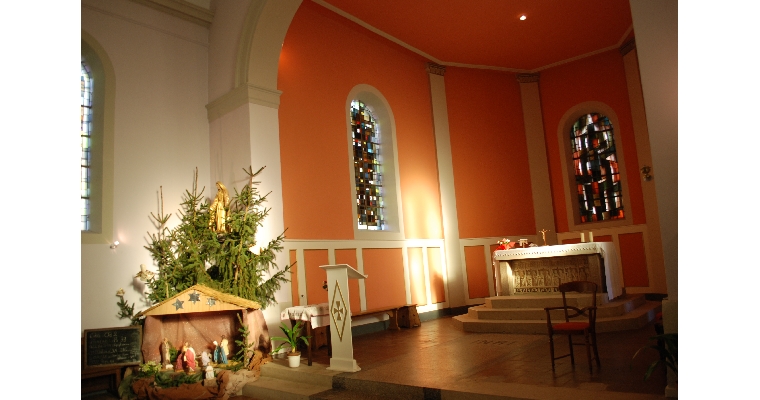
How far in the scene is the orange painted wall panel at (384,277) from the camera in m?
8.73

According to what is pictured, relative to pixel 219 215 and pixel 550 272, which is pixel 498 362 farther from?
pixel 219 215

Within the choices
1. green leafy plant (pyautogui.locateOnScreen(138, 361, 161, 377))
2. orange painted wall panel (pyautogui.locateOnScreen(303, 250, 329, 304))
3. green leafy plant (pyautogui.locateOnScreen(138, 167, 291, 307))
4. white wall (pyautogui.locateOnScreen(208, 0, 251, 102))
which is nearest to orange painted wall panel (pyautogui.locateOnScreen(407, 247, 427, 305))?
orange painted wall panel (pyautogui.locateOnScreen(303, 250, 329, 304))

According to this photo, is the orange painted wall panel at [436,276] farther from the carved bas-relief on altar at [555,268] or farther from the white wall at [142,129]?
the white wall at [142,129]

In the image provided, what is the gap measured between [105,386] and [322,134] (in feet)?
15.5

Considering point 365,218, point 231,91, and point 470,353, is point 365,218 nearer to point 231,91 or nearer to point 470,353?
point 231,91

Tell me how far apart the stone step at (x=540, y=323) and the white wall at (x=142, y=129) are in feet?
15.2

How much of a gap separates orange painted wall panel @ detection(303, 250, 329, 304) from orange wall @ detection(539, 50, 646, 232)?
A: 21.0 feet

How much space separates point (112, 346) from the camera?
18.2 feet

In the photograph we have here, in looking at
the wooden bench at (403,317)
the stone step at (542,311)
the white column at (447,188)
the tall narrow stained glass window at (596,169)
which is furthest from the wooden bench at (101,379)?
the tall narrow stained glass window at (596,169)

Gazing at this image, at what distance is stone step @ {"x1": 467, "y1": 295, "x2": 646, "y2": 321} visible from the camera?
6.95 meters

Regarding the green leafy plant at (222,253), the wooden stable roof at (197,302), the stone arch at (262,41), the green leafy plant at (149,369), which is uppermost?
the stone arch at (262,41)

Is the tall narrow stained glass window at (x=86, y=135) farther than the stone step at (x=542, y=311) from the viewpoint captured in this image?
No

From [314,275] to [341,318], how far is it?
8.23ft

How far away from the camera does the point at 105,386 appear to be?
219 inches
